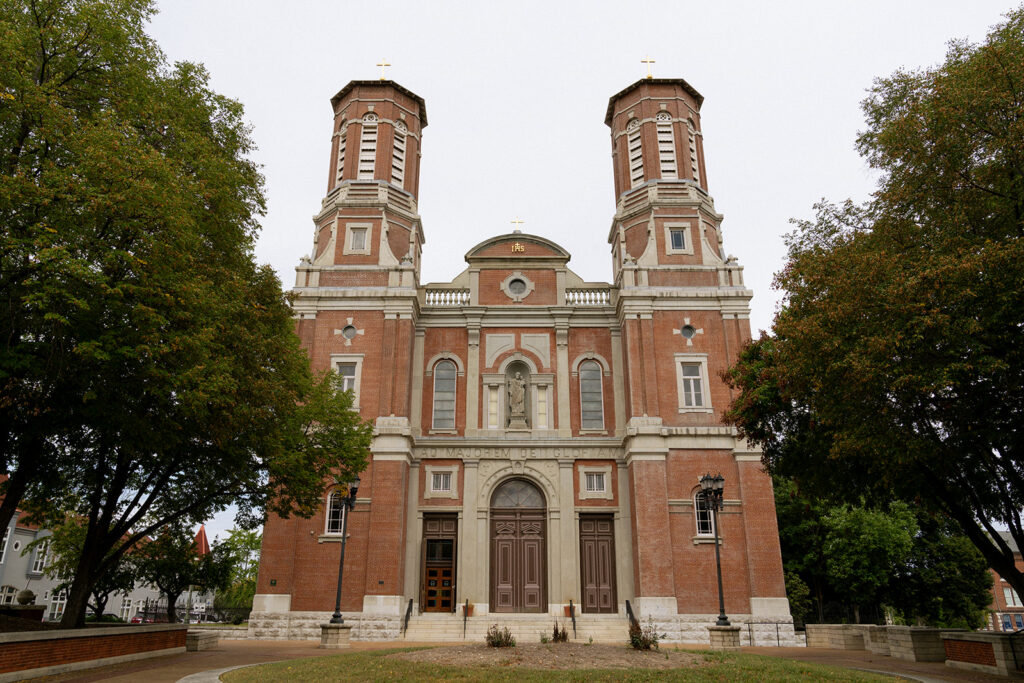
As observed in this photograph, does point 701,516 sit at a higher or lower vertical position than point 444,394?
lower

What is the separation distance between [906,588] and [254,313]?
114ft

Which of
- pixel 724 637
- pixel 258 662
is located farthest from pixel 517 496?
pixel 258 662

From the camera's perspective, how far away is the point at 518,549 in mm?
26359

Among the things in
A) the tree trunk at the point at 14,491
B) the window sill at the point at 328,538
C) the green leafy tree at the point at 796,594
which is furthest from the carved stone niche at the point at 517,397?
the tree trunk at the point at 14,491

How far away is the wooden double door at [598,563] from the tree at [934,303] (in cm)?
1240

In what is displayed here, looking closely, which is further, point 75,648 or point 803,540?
point 803,540

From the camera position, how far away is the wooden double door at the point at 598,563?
25.5m

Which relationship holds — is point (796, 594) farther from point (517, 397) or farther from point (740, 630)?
point (517, 397)

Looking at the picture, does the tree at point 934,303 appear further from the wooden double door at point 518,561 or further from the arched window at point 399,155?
the arched window at point 399,155

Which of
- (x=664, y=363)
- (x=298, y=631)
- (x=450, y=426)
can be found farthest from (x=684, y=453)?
(x=298, y=631)

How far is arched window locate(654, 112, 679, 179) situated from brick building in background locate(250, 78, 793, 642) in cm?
9

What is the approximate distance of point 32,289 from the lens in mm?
11680

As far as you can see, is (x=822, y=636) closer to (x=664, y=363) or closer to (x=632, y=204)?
(x=664, y=363)

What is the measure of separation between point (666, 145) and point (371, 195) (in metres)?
13.3
